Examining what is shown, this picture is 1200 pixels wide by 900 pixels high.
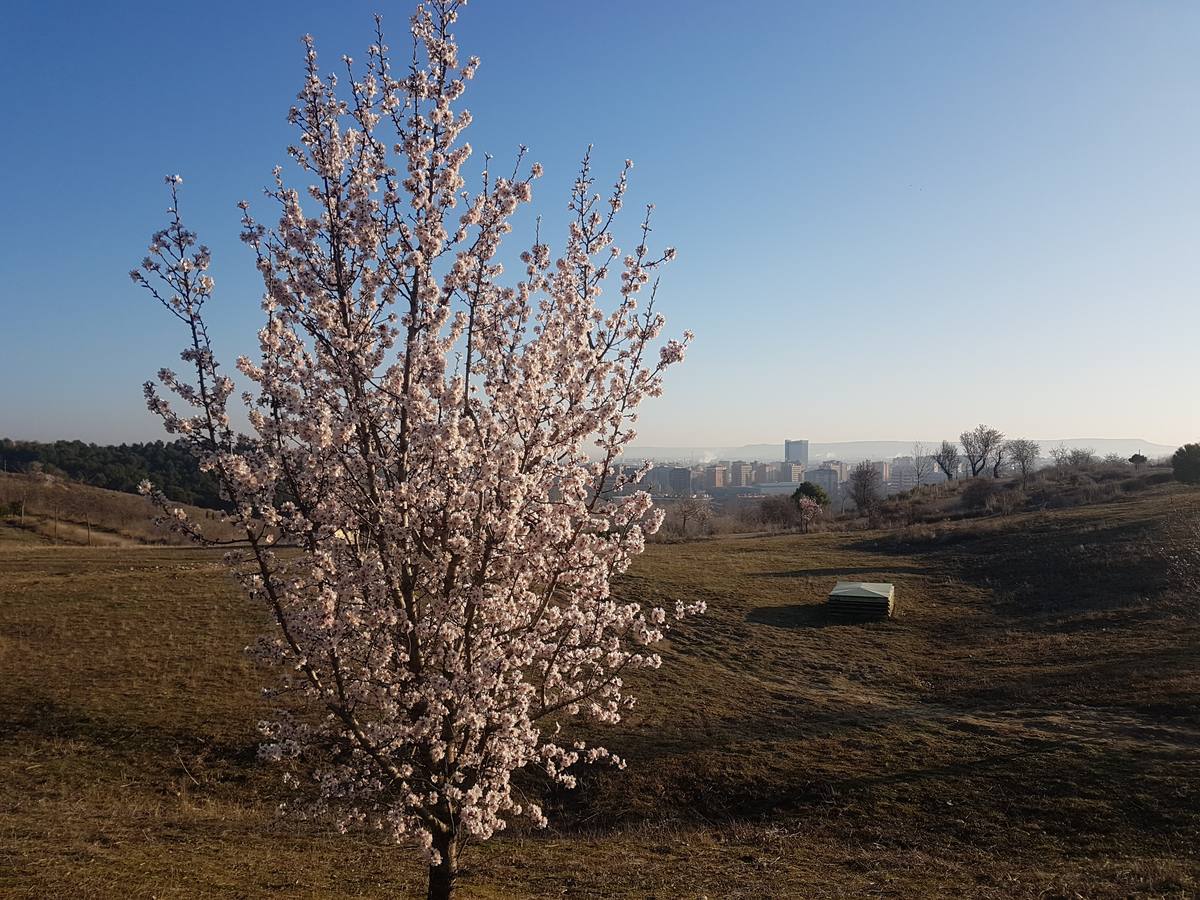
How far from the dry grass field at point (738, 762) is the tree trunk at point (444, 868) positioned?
2.30m

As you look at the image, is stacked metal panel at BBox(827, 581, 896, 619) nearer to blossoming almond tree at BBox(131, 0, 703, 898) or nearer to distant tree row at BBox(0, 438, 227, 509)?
blossoming almond tree at BBox(131, 0, 703, 898)

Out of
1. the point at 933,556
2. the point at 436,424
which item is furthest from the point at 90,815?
the point at 933,556

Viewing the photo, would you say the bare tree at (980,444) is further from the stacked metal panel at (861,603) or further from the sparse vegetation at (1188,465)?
the stacked metal panel at (861,603)

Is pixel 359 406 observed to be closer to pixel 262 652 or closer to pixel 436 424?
pixel 436 424

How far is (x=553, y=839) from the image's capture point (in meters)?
13.1

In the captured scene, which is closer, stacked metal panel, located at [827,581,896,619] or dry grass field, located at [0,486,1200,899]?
dry grass field, located at [0,486,1200,899]

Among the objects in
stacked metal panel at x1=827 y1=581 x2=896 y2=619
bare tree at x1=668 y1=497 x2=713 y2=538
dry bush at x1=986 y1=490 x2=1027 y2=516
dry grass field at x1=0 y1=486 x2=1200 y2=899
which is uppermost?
dry bush at x1=986 y1=490 x2=1027 y2=516

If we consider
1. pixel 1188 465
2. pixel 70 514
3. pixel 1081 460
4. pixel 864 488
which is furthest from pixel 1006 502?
pixel 70 514

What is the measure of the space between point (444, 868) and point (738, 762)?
397 inches

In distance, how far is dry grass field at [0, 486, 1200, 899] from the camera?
10.4 metres

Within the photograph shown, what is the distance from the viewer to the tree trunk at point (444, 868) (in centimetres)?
731

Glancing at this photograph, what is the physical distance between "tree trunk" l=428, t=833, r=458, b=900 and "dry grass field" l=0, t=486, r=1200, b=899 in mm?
2300

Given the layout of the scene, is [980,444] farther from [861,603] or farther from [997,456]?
[861,603]

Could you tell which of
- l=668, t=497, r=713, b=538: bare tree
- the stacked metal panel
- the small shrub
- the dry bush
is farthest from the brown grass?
the small shrub
